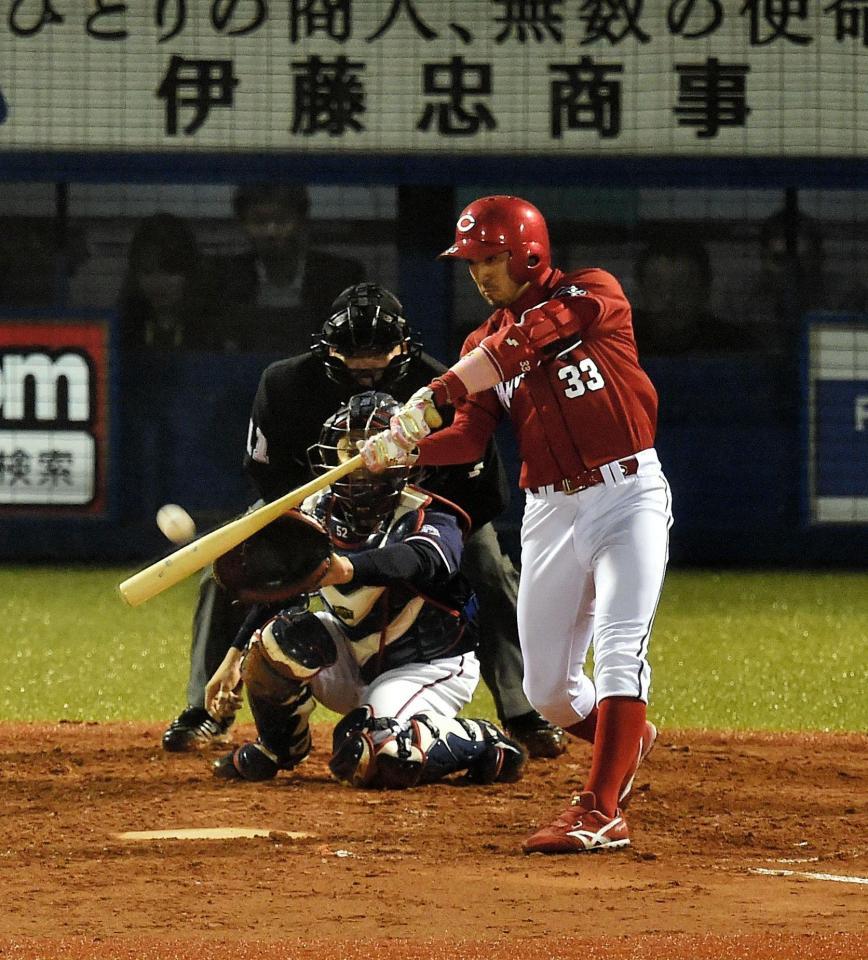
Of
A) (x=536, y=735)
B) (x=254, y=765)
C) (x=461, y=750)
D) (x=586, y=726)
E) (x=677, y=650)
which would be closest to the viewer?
(x=586, y=726)

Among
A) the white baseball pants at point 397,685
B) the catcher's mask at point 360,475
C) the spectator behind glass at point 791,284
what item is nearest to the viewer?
the catcher's mask at point 360,475

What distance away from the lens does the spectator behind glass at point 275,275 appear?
1179 centimetres

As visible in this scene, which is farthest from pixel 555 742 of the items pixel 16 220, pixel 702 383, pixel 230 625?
pixel 16 220

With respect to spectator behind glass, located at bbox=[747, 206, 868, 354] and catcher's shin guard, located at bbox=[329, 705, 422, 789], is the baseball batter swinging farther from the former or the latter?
spectator behind glass, located at bbox=[747, 206, 868, 354]

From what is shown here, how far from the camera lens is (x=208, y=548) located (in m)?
4.56

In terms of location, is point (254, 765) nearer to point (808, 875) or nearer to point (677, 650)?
point (808, 875)

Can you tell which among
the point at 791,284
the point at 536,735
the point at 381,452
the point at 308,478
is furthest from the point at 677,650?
the point at 791,284

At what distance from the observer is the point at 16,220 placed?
39.1 ft

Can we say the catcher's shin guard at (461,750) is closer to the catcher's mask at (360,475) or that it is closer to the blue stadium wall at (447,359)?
the catcher's mask at (360,475)

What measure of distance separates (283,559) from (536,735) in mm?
1492

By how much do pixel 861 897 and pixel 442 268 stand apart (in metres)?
8.24

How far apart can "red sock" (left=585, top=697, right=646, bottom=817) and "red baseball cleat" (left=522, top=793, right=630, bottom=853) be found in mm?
25

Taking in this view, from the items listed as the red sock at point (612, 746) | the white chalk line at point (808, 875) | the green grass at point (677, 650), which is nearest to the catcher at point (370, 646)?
the red sock at point (612, 746)

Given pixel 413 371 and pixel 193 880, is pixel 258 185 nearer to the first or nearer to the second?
pixel 413 371
